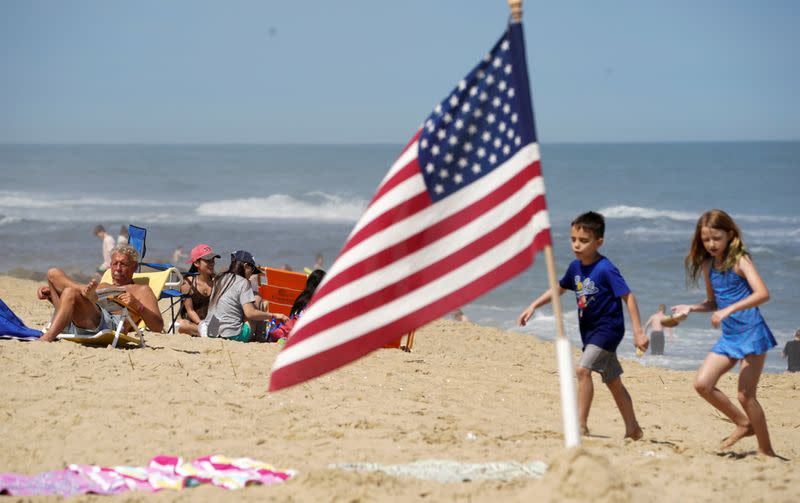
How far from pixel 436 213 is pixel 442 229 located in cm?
8

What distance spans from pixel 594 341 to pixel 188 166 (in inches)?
3871

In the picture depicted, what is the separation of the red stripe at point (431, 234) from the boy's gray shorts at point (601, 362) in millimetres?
1917

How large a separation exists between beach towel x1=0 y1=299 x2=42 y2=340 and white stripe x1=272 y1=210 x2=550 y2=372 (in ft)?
15.5

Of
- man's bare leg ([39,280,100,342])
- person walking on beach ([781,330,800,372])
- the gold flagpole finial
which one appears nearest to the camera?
the gold flagpole finial

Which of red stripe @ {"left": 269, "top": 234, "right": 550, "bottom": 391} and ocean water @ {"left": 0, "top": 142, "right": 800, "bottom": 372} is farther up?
ocean water @ {"left": 0, "top": 142, "right": 800, "bottom": 372}

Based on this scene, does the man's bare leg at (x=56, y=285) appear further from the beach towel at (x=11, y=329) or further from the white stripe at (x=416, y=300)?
the white stripe at (x=416, y=300)

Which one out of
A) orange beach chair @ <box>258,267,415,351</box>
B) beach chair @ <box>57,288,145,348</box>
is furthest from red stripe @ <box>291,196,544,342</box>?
orange beach chair @ <box>258,267,415,351</box>

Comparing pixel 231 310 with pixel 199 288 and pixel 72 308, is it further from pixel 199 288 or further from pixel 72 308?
pixel 72 308

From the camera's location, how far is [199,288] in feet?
34.3

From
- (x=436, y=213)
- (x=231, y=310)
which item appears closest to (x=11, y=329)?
(x=231, y=310)

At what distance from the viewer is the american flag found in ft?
14.1

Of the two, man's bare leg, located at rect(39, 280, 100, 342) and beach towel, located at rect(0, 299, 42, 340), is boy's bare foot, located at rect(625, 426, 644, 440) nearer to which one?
man's bare leg, located at rect(39, 280, 100, 342)

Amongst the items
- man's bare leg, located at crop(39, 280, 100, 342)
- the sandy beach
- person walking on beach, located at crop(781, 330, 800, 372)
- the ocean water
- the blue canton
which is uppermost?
the ocean water

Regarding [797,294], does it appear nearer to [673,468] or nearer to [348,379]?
[348,379]
